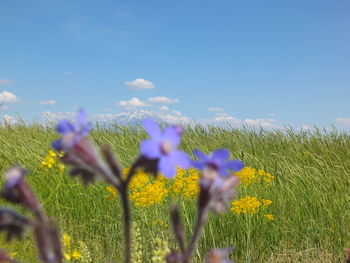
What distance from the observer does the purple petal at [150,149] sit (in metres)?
0.71

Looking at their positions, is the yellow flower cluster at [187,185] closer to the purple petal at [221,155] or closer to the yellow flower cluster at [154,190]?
the yellow flower cluster at [154,190]

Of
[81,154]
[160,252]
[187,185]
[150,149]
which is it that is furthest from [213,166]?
[187,185]

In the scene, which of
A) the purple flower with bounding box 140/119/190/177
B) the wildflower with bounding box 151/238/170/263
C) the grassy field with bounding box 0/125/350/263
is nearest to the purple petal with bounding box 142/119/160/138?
the purple flower with bounding box 140/119/190/177

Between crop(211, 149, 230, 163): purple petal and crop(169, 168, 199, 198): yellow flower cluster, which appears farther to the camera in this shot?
crop(169, 168, 199, 198): yellow flower cluster

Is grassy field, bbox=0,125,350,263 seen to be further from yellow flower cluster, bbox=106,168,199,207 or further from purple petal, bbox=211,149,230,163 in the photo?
purple petal, bbox=211,149,230,163

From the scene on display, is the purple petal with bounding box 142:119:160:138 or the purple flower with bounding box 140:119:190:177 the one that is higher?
the purple petal with bounding box 142:119:160:138

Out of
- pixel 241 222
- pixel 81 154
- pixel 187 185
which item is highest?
pixel 187 185

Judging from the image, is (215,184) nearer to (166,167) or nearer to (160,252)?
(166,167)

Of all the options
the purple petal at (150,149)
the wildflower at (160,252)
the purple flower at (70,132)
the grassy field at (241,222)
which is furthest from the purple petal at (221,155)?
the grassy field at (241,222)

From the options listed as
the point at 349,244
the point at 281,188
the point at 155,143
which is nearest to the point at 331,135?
the point at 281,188

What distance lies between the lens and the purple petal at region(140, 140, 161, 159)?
709 millimetres

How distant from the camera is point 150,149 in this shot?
71 cm

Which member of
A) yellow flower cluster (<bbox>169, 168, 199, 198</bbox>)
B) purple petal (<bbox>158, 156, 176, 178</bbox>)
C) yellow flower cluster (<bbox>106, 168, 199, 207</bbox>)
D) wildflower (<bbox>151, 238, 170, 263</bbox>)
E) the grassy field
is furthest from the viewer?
the grassy field

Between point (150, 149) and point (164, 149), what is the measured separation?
33 millimetres
